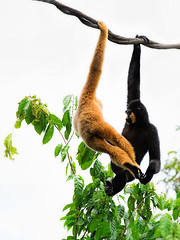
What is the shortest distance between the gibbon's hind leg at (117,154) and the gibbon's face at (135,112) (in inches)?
25.7

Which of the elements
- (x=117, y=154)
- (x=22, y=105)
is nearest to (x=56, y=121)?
(x=22, y=105)

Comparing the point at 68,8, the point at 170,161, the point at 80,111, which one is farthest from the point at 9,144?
the point at 170,161

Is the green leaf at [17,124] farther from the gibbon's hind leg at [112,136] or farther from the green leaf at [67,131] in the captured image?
the gibbon's hind leg at [112,136]

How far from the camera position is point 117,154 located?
2998 mm

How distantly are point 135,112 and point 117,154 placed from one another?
80 cm

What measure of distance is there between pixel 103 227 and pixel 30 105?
1644 millimetres

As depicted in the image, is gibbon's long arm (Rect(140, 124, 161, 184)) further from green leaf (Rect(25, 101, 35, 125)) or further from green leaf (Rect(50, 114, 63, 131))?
green leaf (Rect(25, 101, 35, 125))

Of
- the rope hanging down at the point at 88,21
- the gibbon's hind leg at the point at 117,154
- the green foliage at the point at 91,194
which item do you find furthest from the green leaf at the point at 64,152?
the rope hanging down at the point at 88,21

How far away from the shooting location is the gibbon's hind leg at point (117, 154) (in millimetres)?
2908

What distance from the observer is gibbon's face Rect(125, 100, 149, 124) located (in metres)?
3.64

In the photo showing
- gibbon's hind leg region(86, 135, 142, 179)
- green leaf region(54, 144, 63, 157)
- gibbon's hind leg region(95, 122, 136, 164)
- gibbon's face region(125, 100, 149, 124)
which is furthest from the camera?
green leaf region(54, 144, 63, 157)

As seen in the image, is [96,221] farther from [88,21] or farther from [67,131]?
[88,21]

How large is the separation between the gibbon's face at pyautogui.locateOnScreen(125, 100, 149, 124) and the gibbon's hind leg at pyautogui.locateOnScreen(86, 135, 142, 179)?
65cm

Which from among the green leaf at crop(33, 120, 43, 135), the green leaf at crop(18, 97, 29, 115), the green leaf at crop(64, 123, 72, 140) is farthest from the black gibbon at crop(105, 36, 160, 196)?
the green leaf at crop(18, 97, 29, 115)
